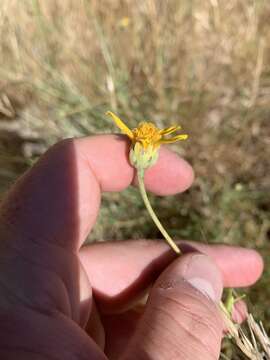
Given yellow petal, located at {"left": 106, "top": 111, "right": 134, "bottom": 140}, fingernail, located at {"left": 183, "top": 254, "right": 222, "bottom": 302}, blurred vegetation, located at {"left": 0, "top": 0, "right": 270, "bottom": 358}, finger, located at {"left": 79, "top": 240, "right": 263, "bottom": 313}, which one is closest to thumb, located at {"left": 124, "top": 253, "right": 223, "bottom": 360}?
fingernail, located at {"left": 183, "top": 254, "right": 222, "bottom": 302}

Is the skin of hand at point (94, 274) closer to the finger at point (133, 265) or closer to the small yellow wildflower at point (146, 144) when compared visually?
the finger at point (133, 265)

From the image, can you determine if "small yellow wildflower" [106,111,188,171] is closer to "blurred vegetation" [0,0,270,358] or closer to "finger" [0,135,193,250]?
"finger" [0,135,193,250]

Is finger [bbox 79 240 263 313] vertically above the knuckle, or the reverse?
the knuckle

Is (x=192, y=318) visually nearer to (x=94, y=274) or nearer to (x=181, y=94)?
(x=94, y=274)

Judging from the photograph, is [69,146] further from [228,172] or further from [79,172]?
[228,172]

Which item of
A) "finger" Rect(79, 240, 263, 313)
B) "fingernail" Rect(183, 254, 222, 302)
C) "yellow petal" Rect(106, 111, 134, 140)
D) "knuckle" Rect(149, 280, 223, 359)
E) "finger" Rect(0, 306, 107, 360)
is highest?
"yellow petal" Rect(106, 111, 134, 140)

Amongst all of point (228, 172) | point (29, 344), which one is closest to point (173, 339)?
point (29, 344)

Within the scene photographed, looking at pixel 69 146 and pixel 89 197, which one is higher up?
pixel 69 146

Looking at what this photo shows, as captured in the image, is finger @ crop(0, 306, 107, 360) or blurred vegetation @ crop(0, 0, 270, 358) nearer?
finger @ crop(0, 306, 107, 360)
